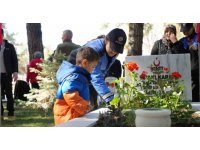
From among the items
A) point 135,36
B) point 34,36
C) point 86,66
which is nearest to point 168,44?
point 135,36

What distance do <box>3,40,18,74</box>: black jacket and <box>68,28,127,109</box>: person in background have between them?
498 mm

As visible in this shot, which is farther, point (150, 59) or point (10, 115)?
point (150, 59)

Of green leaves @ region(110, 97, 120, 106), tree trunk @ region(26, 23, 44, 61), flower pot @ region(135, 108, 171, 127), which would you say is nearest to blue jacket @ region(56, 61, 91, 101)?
green leaves @ region(110, 97, 120, 106)

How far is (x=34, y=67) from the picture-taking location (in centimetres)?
393

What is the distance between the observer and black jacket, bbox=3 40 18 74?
12.5 ft

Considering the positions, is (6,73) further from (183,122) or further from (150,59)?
(183,122)

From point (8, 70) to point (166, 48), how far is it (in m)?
1.33

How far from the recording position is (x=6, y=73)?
12.6 feet

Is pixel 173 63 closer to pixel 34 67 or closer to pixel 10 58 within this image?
pixel 34 67

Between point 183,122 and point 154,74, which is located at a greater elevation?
point 154,74
